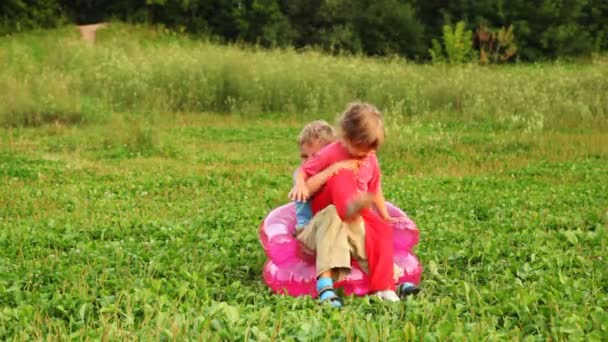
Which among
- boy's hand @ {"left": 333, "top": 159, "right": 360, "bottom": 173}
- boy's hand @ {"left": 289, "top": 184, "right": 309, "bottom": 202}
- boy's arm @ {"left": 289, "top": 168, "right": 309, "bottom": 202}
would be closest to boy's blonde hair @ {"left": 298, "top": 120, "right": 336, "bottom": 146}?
boy's hand @ {"left": 333, "top": 159, "right": 360, "bottom": 173}

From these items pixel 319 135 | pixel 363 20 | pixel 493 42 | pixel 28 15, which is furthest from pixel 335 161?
pixel 28 15

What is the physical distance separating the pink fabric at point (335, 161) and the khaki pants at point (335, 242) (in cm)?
32

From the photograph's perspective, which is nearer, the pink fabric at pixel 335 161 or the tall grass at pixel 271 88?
the pink fabric at pixel 335 161

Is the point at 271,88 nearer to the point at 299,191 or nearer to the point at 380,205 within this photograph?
the point at 380,205

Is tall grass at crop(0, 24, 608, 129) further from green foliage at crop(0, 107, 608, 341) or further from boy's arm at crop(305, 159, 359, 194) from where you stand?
boy's arm at crop(305, 159, 359, 194)

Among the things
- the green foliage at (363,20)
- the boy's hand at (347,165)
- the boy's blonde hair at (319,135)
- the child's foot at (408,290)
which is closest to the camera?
the child's foot at (408,290)

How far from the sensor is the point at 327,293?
6.07 metres

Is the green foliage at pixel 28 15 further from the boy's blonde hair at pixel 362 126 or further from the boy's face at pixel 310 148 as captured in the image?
the boy's blonde hair at pixel 362 126

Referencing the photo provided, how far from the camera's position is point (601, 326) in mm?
4875

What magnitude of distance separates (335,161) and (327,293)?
Answer: 1032 mm

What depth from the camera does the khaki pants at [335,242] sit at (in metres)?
6.25

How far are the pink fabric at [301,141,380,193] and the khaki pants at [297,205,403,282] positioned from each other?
1.04ft

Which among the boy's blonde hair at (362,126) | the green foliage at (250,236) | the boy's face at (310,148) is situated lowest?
the green foliage at (250,236)

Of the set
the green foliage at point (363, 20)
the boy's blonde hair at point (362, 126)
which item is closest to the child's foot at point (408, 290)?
the boy's blonde hair at point (362, 126)
